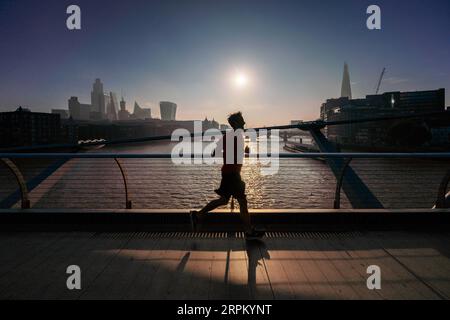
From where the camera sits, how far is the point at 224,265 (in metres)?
3.28

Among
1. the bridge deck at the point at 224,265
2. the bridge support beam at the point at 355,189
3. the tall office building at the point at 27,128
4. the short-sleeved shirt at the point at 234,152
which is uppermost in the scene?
the tall office building at the point at 27,128

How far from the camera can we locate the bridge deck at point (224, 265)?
274cm

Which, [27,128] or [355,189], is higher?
[27,128]

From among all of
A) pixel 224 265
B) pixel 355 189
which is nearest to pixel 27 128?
pixel 355 189

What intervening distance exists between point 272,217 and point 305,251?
95cm

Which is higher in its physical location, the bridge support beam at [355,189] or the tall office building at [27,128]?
the tall office building at [27,128]

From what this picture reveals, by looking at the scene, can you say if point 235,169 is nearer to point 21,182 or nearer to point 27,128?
point 21,182

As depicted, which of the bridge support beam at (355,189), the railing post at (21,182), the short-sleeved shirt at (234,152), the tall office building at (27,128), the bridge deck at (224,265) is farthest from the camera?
the tall office building at (27,128)

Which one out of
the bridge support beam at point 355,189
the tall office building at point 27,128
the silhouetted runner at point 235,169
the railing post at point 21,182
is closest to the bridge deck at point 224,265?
the silhouetted runner at point 235,169

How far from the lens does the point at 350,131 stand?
145375 millimetres

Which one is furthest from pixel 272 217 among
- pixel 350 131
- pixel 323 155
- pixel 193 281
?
pixel 350 131

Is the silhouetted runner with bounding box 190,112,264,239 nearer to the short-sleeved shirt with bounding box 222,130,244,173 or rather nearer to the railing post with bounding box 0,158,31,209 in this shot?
the short-sleeved shirt with bounding box 222,130,244,173

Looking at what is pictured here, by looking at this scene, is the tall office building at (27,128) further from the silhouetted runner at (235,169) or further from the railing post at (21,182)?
the silhouetted runner at (235,169)

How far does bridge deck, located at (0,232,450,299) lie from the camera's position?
2738mm
